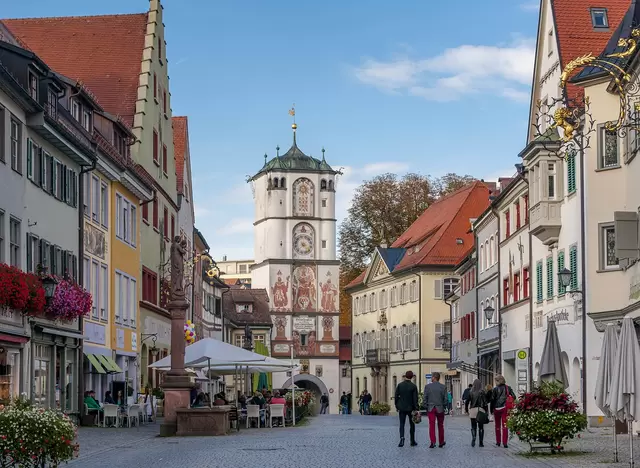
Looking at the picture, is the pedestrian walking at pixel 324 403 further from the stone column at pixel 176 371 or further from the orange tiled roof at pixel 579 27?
the stone column at pixel 176 371

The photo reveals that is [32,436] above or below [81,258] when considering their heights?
below

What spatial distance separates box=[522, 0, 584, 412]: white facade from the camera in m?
44.0

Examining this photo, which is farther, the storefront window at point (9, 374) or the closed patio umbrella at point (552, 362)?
the closed patio umbrella at point (552, 362)

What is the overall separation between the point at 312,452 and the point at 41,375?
12114 mm

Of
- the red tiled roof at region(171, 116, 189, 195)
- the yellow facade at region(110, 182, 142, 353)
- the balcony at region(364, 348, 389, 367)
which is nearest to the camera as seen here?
the yellow facade at region(110, 182, 142, 353)

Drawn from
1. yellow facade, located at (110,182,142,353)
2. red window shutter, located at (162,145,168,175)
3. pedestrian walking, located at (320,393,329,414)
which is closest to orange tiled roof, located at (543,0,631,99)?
yellow facade, located at (110,182,142,353)

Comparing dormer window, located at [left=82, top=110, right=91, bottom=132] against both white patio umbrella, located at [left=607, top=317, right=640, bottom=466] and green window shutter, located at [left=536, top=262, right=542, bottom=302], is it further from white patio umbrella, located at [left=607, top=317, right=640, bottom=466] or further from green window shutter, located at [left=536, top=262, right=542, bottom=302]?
white patio umbrella, located at [left=607, top=317, right=640, bottom=466]

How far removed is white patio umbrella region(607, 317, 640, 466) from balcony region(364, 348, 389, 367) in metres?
79.6

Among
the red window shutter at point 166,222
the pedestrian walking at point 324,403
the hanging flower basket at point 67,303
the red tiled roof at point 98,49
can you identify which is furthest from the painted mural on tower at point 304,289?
the hanging flower basket at point 67,303

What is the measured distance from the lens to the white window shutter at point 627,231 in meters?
32.8

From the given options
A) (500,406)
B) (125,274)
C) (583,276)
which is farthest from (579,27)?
(500,406)

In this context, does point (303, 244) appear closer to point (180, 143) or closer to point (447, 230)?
point (447, 230)

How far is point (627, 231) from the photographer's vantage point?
3331 centimetres

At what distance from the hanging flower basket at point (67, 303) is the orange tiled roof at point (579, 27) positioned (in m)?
18.7
